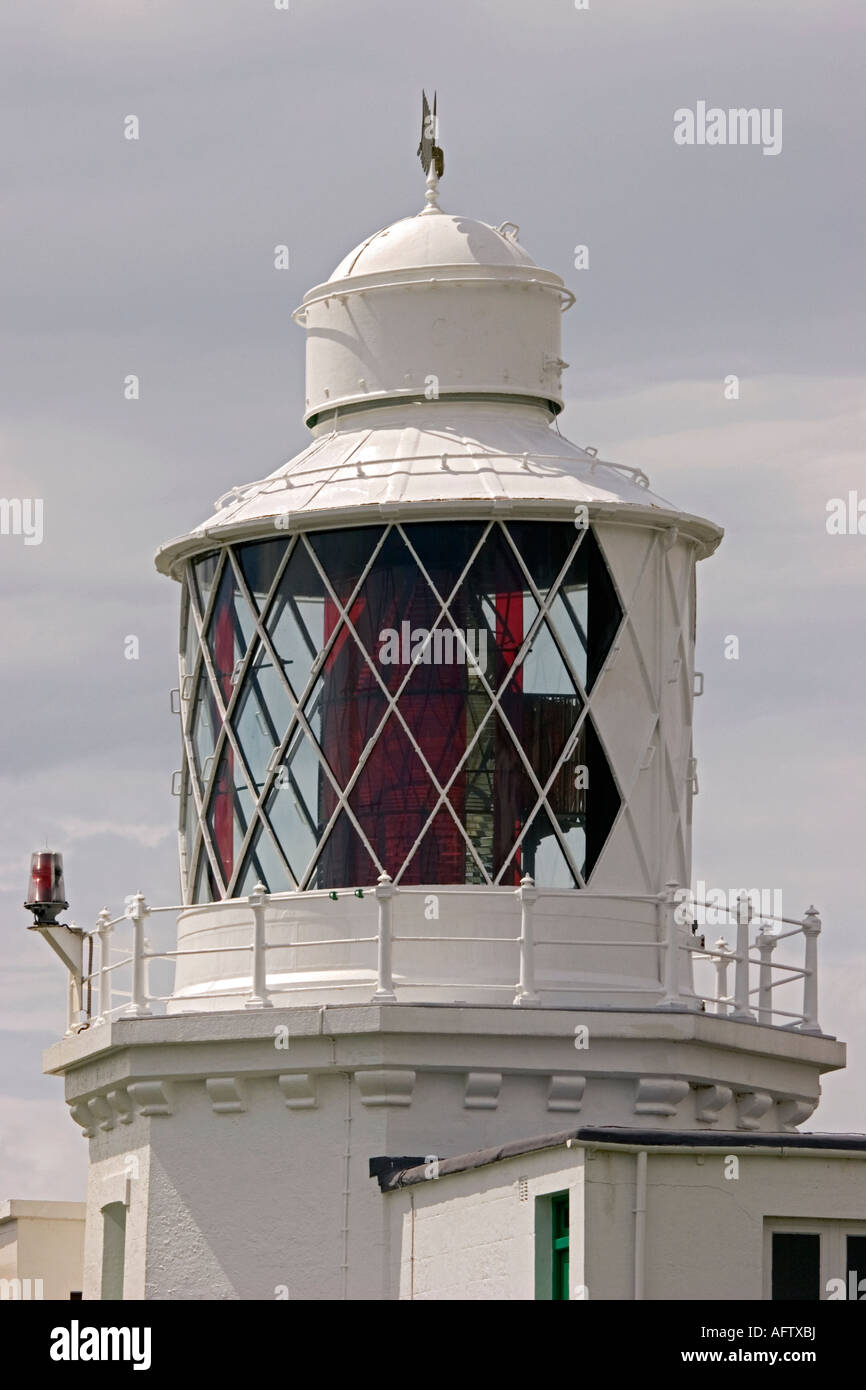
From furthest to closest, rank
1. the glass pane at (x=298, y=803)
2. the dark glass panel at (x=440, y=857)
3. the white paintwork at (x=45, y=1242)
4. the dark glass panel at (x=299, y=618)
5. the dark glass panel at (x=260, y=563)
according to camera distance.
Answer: the white paintwork at (x=45, y=1242) → the dark glass panel at (x=260, y=563) → the dark glass panel at (x=299, y=618) → the glass pane at (x=298, y=803) → the dark glass panel at (x=440, y=857)

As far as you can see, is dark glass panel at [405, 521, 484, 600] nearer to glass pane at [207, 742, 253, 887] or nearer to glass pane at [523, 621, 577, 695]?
glass pane at [523, 621, 577, 695]

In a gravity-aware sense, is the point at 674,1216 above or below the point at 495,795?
below

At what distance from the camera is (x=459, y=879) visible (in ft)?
112

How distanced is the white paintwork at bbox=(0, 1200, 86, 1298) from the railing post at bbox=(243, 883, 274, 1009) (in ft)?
26.3

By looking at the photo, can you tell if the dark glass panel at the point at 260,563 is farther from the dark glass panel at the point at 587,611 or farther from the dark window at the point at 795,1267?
the dark window at the point at 795,1267

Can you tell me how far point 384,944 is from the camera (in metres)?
33.2

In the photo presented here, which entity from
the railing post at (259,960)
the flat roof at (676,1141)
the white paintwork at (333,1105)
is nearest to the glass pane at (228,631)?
the railing post at (259,960)

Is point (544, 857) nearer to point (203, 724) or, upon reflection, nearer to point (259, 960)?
point (259, 960)

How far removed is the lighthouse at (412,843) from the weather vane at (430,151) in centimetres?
76

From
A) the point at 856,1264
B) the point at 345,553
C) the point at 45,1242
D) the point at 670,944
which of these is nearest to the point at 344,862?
the point at 345,553

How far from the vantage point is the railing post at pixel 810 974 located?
35281mm

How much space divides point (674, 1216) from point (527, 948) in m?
5.27
